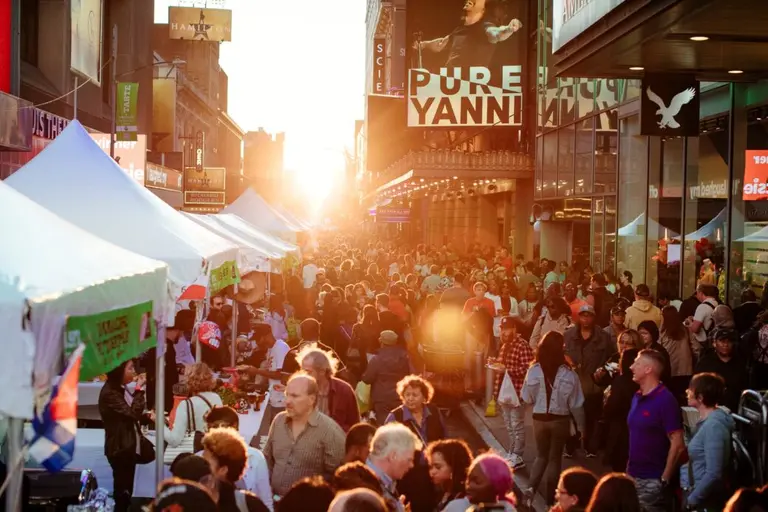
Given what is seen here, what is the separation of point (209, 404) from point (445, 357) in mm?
7075

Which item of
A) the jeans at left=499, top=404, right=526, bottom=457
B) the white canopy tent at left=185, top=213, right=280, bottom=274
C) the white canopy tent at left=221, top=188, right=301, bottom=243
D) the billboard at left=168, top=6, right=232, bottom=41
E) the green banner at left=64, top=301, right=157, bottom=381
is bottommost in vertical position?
the jeans at left=499, top=404, right=526, bottom=457

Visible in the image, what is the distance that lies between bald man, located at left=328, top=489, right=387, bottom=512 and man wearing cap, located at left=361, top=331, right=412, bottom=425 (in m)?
5.90

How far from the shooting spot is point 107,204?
29.4ft

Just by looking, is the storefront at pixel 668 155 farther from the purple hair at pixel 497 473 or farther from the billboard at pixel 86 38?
the billboard at pixel 86 38

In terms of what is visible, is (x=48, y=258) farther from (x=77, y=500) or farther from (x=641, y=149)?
(x=641, y=149)

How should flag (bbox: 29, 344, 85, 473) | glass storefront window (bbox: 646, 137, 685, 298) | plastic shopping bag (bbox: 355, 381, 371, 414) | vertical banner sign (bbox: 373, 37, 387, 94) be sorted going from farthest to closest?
vertical banner sign (bbox: 373, 37, 387, 94), glass storefront window (bbox: 646, 137, 685, 298), plastic shopping bag (bbox: 355, 381, 371, 414), flag (bbox: 29, 344, 85, 473)

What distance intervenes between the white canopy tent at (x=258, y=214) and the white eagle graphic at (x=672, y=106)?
12.2 m

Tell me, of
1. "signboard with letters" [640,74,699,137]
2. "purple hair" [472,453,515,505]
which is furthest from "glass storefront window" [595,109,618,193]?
"purple hair" [472,453,515,505]

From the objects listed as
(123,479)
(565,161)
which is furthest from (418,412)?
(565,161)

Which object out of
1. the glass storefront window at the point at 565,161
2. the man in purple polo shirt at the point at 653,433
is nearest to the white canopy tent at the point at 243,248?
the man in purple polo shirt at the point at 653,433

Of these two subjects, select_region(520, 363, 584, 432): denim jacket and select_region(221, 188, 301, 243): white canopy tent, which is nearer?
select_region(520, 363, 584, 432): denim jacket

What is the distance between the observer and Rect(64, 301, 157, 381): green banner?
453 cm

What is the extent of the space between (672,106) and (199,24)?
87.8 metres

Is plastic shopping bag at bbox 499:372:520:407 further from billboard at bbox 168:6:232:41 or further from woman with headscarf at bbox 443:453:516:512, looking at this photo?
billboard at bbox 168:6:232:41
